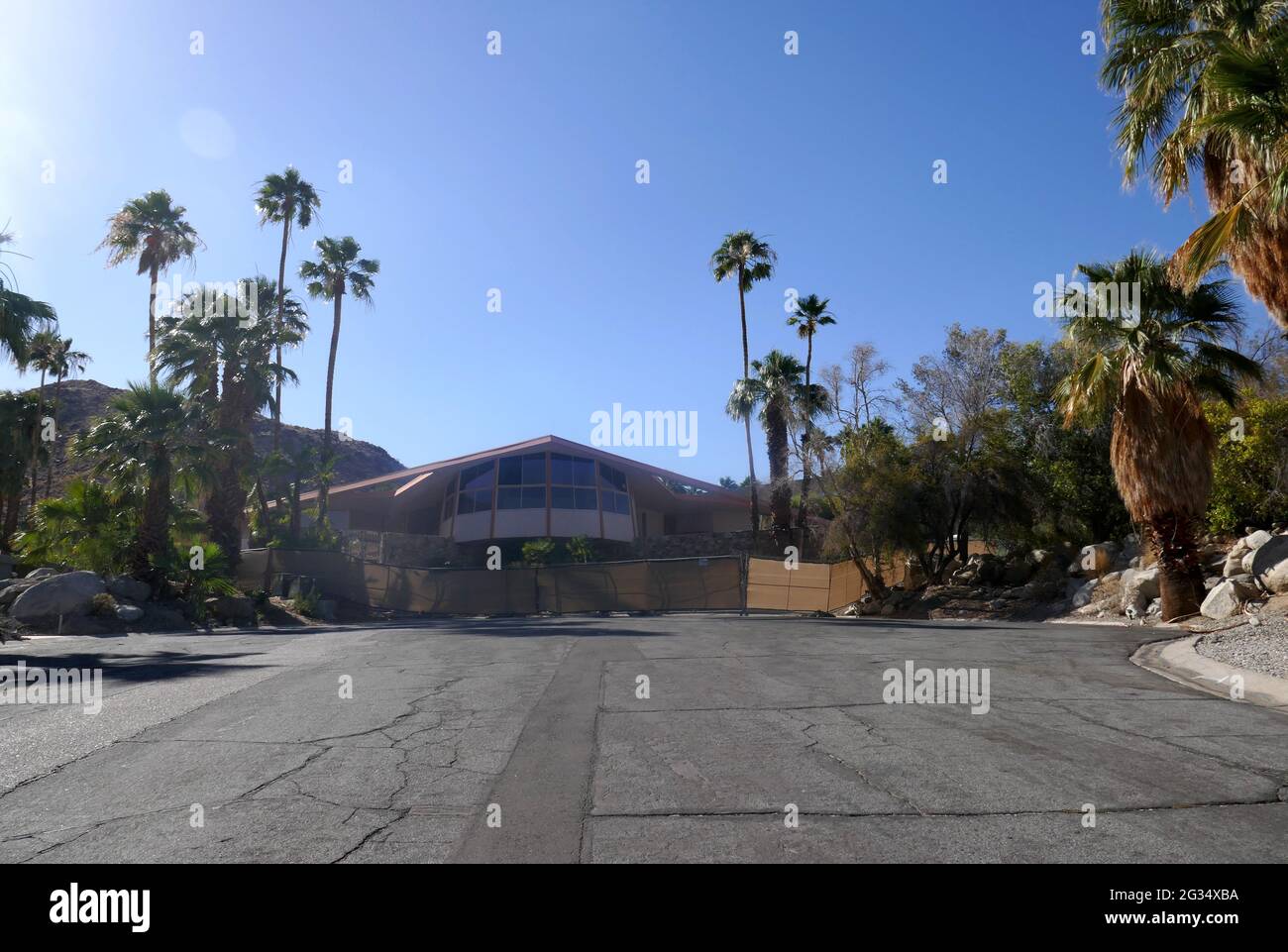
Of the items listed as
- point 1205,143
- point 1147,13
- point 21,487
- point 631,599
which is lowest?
point 631,599

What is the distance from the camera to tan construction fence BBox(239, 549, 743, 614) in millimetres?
26984

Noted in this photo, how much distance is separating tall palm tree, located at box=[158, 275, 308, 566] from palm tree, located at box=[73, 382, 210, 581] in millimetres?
3568

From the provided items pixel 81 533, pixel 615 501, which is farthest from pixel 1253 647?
pixel 615 501

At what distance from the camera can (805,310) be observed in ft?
121

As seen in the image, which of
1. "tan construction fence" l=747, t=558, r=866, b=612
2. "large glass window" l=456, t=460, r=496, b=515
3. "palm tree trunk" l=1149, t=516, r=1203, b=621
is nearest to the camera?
"palm tree trunk" l=1149, t=516, r=1203, b=621

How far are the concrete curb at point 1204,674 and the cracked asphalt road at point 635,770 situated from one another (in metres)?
0.44

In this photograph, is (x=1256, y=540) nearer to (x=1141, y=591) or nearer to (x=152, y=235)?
(x=1141, y=591)

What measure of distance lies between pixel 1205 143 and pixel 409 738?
13648mm

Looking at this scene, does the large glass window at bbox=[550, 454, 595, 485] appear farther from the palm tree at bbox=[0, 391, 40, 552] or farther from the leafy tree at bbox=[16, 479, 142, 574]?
the leafy tree at bbox=[16, 479, 142, 574]

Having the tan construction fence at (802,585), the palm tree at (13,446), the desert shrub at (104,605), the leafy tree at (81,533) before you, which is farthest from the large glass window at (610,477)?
the desert shrub at (104,605)

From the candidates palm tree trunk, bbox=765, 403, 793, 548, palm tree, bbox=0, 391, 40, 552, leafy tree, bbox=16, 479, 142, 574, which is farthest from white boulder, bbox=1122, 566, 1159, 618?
palm tree, bbox=0, 391, 40, 552

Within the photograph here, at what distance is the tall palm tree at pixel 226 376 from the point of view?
26938 mm
